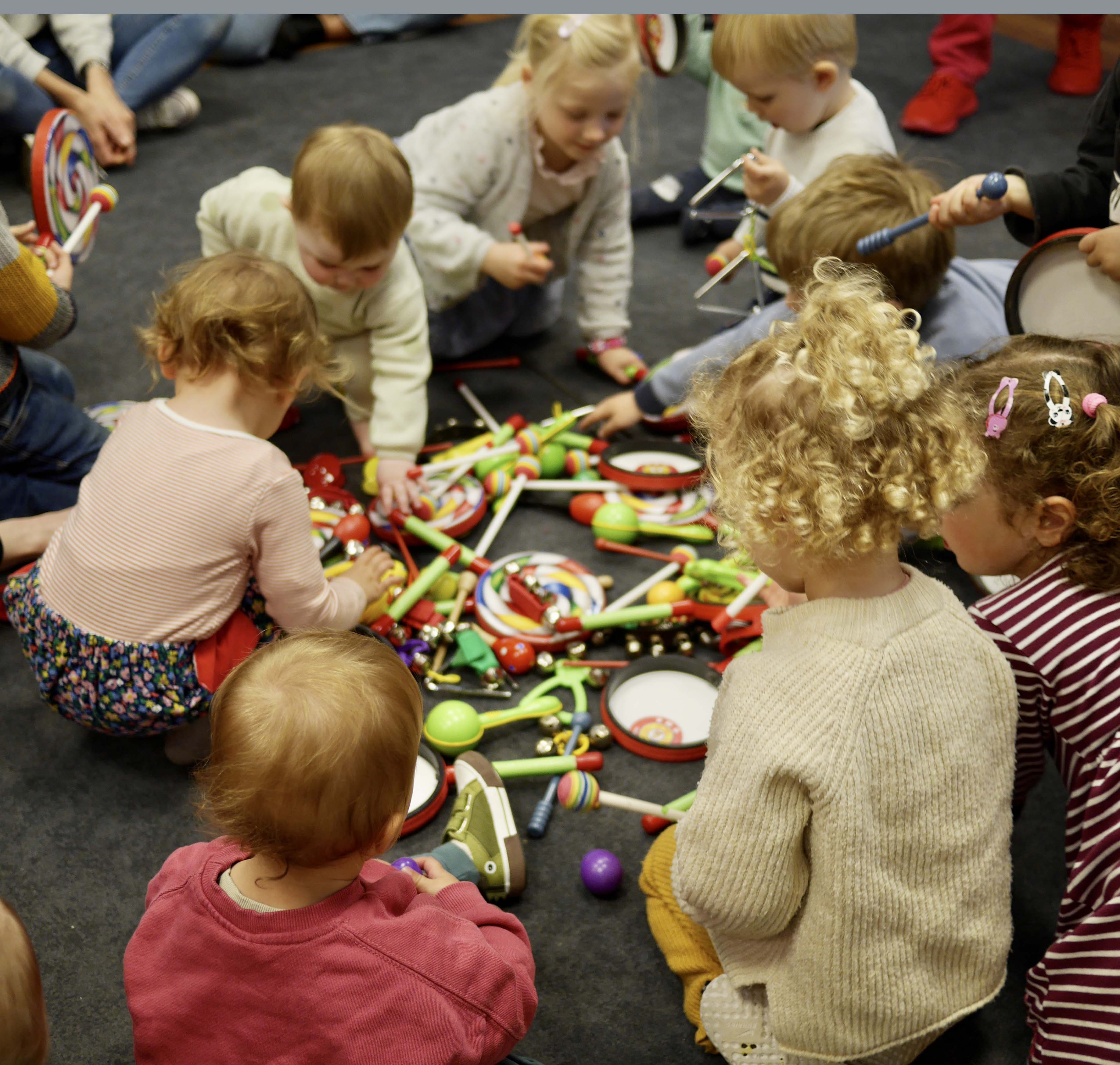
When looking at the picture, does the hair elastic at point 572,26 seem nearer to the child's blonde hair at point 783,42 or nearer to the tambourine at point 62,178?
the child's blonde hair at point 783,42

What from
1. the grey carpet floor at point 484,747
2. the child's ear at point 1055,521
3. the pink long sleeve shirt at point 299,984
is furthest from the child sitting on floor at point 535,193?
the pink long sleeve shirt at point 299,984

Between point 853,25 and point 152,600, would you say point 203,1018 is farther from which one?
point 853,25

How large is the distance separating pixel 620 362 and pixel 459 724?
91 cm

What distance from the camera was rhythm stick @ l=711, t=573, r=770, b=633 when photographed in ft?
4.58

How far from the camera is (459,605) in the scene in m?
1.51

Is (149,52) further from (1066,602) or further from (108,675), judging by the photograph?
(1066,602)

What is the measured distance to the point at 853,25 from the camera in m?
1.87

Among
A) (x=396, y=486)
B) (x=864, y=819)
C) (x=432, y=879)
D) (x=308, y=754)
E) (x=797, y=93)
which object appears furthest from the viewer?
(x=797, y=93)

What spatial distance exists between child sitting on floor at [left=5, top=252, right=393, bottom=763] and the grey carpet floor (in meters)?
0.06

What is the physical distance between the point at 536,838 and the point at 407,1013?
1.59 ft

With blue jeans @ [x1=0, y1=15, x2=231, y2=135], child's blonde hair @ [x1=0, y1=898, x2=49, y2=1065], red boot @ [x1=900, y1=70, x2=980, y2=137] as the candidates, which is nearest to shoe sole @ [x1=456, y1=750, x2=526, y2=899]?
child's blonde hair @ [x1=0, y1=898, x2=49, y2=1065]

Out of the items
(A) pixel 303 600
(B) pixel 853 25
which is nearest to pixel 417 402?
(A) pixel 303 600

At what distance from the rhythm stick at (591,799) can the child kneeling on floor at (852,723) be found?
0.71 feet

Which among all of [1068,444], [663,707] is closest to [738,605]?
[663,707]
